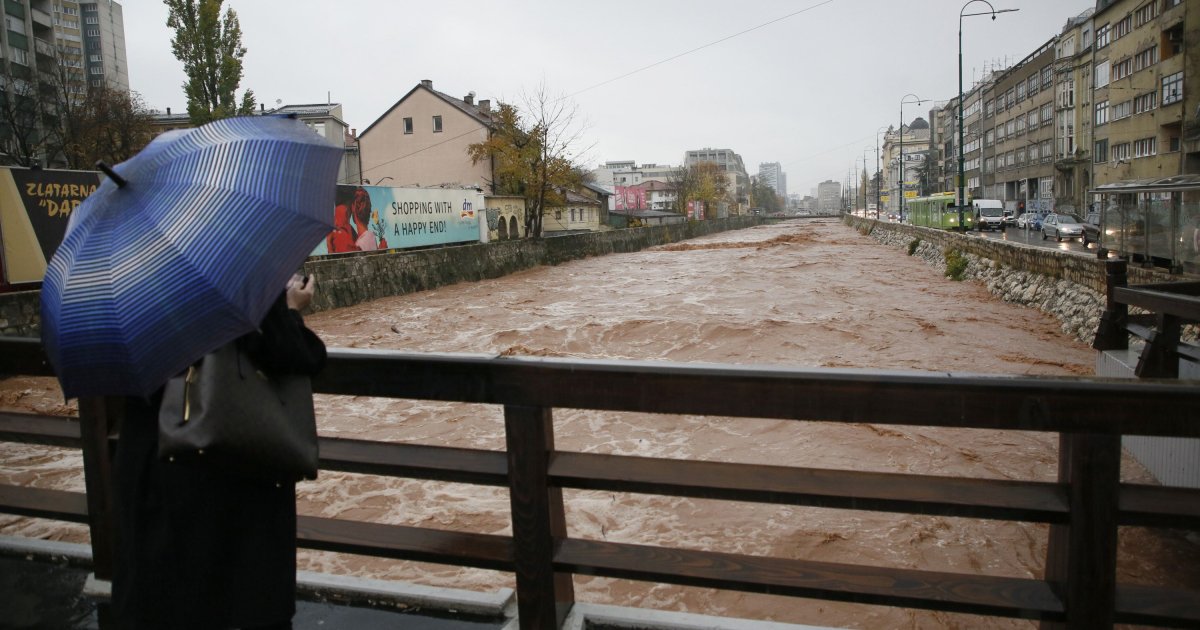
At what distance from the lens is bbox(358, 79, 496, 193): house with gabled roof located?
56.1 meters

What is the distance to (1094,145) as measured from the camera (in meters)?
54.7

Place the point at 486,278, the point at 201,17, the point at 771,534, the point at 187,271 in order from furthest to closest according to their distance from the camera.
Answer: the point at 201,17 → the point at 486,278 → the point at 771,534 → the point at 187,271

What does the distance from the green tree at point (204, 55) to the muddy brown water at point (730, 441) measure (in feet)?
97.3

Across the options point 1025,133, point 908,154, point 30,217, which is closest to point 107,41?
point 30,217

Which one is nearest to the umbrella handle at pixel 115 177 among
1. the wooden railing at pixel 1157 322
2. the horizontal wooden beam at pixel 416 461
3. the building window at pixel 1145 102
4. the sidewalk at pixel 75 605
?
the horizontal wooden beam at pixel 416 461

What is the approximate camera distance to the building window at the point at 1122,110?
50553 millimetres

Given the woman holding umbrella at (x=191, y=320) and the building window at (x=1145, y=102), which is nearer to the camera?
the woman holding umbrella at (x=191, y=320)

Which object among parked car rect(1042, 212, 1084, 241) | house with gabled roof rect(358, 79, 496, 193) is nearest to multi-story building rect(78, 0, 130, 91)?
house with gabled roof rect(358, 79, 496, 193)

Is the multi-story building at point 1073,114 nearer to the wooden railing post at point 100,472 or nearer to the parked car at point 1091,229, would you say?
the parked car at point 1091,229

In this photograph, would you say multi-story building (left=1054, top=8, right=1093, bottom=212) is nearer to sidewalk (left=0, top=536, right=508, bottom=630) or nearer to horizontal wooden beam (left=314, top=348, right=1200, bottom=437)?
horizontal wooden beam (left=314, top=348, right=1200, bottom=437)

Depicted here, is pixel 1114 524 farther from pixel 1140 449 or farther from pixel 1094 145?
pixel 1094 145

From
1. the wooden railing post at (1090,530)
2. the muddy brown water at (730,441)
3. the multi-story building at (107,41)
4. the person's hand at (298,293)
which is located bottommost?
the muddy brown water at (730,441)

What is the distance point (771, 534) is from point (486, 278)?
2497cm

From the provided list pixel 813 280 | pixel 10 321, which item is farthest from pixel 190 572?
pixel 813 280
